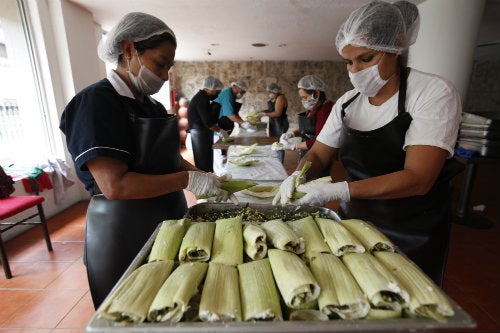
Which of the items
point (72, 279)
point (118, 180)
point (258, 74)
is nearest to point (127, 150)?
point (118, 180)

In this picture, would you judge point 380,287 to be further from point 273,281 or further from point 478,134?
point 478,134

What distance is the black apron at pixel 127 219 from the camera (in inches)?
53.9

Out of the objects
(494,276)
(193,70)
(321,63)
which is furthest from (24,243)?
(321,63)

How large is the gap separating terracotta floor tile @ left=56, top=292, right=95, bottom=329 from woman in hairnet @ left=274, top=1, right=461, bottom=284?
1.83 meters

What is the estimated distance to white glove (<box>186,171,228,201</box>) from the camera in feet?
4.99

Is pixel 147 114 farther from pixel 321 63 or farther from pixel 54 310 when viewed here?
pixel 321 63

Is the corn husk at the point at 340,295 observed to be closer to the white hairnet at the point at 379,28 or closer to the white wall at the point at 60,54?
the white hairnet at the point at 379,28

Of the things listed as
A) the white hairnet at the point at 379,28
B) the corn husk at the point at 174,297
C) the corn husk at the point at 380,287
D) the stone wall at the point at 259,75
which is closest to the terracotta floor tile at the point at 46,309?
the corn husk at the point at 174,297

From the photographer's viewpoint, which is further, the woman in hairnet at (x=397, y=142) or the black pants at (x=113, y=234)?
the black pants at (x=113, y=234)

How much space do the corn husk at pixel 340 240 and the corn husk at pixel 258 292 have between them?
0.24 metres

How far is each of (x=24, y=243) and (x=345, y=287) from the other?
12.9ft

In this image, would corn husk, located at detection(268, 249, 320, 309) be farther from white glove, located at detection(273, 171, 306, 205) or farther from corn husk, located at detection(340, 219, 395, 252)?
white glove, located at detection(273, 171, 306, 205)

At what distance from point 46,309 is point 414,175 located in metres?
2.85

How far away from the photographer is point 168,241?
0.95 meters
